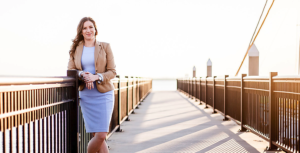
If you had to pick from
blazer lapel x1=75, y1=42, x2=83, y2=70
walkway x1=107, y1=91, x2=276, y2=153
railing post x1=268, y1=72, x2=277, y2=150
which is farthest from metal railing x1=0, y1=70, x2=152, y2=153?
railing post x1=268, y1=72, x2=277, y2=150

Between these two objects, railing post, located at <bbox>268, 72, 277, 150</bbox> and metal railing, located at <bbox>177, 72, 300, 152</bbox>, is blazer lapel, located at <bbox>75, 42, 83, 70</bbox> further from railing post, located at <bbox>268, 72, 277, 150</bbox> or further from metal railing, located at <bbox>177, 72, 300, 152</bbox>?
railing post, located at <bbox>268, 72, 277, 150</bbox>

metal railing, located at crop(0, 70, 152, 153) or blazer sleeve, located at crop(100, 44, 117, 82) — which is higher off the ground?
blazer sleeve, located at crop(100, 44, 117, 82)

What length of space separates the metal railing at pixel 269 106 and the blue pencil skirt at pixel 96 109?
275 cm

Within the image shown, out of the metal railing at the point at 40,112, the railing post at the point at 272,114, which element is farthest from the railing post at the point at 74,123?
the railing post at the point at 272,114

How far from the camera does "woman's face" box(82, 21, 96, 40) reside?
3758 mm

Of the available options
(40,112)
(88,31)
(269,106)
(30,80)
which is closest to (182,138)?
(269,106)

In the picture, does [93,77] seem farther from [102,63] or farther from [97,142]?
[97,142]

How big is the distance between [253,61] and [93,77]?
27.7 feet

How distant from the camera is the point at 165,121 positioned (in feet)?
31.1

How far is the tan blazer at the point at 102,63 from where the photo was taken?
11.9ft

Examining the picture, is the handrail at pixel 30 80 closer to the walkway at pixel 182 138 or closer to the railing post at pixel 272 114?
the walkway at pixel 182 138

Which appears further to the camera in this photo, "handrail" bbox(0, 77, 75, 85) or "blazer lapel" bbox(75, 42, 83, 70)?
"blazer lapel" bbox(75, 42, 83, 70)

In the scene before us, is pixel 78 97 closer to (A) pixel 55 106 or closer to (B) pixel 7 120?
(A) pixel 55 106

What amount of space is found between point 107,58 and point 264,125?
3.66m
